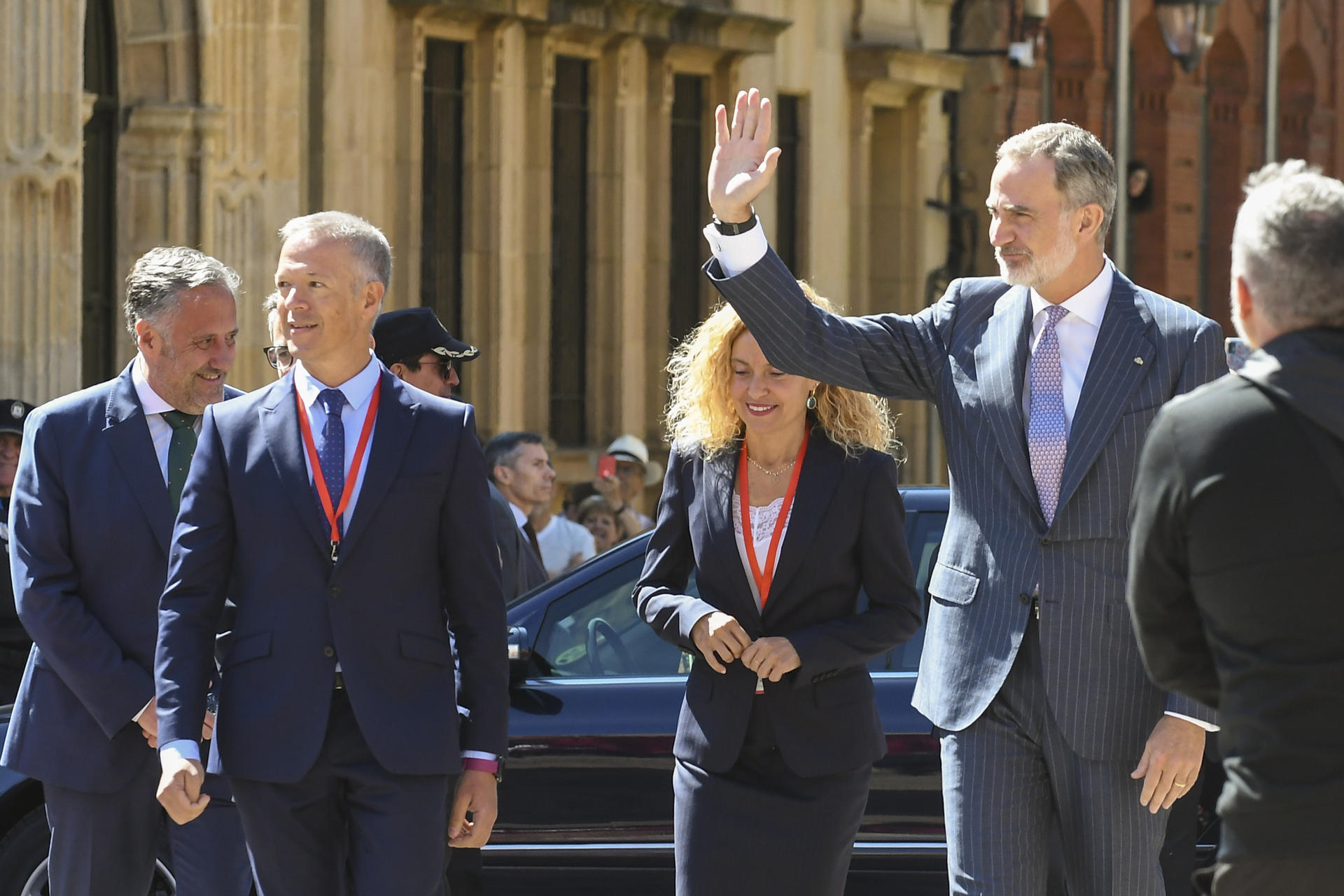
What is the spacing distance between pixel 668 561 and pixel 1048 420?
3.70 ft

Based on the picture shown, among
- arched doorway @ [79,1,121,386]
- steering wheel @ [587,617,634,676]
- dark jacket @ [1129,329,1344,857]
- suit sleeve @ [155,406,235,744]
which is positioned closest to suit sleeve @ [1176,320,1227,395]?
dark jacket @ [1129,329,1344,857]

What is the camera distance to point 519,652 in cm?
752

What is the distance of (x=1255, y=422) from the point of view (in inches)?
142

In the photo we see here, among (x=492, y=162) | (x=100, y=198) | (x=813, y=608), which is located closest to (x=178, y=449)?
(x=813, y=608)

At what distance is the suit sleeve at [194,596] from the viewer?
199 inches

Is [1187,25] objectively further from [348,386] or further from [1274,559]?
[1274,559]

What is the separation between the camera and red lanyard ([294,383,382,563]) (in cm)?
506

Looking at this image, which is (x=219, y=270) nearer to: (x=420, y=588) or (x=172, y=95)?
(x=420, y=588)

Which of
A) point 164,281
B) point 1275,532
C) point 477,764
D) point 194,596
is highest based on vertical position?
point 164,281

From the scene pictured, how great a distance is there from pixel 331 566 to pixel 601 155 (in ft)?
46.7

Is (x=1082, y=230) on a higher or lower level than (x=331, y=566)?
higher

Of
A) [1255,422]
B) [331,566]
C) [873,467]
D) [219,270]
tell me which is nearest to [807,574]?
[873,467]

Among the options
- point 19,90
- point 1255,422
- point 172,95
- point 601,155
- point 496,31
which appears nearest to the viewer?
point 1255,422

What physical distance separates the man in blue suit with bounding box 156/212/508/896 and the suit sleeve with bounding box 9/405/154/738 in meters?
0.69
